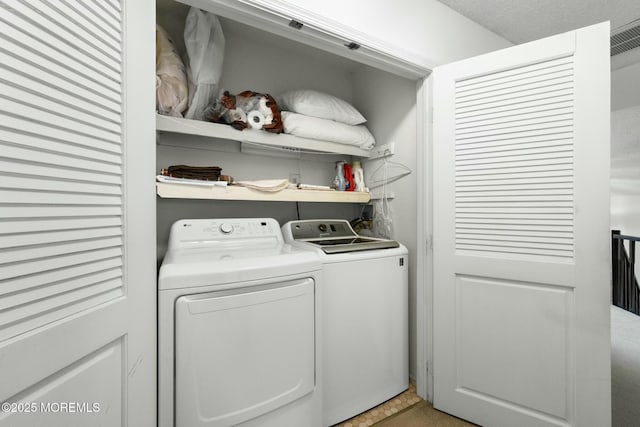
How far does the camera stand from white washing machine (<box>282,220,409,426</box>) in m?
1.53

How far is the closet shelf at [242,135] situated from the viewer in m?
1.49

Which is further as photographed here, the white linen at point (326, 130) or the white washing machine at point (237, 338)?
the white linen at point (326, 130)

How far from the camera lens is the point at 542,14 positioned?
1899 millimetres

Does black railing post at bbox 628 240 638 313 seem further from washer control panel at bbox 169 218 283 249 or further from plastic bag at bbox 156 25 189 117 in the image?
plastic bag at bbox 156 25 189 117

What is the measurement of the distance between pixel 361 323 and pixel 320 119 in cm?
138

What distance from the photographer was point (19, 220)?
2.04 feet

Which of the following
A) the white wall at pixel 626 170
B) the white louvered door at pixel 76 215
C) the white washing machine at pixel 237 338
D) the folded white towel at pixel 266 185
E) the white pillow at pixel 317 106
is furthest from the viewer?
the white wall at pixel 626 170

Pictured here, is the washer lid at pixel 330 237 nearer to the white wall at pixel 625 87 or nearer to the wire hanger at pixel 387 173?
the wire hanger at pixel 387 173

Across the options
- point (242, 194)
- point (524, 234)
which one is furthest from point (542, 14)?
point (242, 194)

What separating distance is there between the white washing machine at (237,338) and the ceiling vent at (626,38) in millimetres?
2866

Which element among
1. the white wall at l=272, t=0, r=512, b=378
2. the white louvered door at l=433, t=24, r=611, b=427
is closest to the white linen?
the white wall at l=272, t=0, r=512, b=378

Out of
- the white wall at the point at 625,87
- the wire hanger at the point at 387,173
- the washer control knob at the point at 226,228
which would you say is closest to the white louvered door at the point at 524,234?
the wire hanger at the point at 387,173

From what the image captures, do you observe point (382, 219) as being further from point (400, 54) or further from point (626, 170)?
point (626, 170)

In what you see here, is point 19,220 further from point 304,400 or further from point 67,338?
point 304,400
